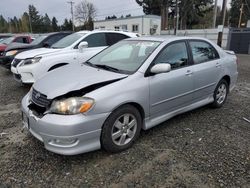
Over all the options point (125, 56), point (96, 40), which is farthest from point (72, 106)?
point (96, 40)

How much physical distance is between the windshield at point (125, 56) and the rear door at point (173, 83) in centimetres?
25

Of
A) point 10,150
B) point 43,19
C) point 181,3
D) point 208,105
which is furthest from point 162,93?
point 43,19

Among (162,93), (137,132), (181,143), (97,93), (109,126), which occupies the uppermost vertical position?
(97,93)

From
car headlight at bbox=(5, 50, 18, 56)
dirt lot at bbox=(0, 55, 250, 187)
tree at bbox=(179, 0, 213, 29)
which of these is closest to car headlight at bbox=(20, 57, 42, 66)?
dirt lot at bbox=(0, 55, 250, 187)

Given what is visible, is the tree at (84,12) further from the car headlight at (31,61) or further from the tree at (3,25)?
the car headlight at (31,61)

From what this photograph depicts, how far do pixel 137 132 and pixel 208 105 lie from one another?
2.27 metres

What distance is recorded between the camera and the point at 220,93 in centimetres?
481

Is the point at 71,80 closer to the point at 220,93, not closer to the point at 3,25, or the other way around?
the point at 220,93

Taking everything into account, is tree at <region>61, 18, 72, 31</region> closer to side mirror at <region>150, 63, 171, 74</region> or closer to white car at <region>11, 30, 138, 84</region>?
white car at <region>11, 30, 138, 84</region>

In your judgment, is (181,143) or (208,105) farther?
(208,105)

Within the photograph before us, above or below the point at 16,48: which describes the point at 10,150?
below

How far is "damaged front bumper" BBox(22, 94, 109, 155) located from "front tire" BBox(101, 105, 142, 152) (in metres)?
0.11

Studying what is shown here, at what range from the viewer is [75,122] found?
2.59 m

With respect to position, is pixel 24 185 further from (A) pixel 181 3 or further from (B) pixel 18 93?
(A) pixel 181 3
